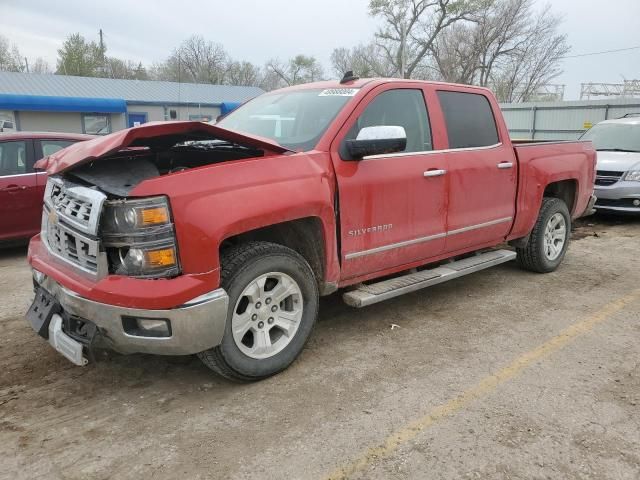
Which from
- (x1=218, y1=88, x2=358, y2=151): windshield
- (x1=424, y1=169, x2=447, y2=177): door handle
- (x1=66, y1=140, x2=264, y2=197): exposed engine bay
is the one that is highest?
(x1=218, y1=88, x2=358, y2=151): windshield

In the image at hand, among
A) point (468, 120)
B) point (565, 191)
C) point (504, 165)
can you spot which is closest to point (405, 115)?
point (468, 120)

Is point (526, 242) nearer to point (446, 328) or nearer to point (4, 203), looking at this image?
point (446, 328)

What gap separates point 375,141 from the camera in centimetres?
353

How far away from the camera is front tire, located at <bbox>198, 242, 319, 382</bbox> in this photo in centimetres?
311

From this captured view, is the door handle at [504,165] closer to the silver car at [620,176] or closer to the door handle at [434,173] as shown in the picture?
the door handle at [434,173]

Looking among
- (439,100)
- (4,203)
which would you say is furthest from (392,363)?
(4,203)

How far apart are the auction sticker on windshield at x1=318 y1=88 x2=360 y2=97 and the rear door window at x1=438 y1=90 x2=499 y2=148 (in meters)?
0.91

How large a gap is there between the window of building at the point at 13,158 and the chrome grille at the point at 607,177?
8758 millimetres

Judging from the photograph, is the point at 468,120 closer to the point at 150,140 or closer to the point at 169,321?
the point at 150,140

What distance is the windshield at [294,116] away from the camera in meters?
3.81

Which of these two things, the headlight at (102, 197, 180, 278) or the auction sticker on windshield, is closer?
the headlight at (102, 197, 180, 278)

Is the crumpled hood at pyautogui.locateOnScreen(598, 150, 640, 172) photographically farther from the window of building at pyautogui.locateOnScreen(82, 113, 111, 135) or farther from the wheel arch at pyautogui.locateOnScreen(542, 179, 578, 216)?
the window of building at pyautogui.locateOnScreen(82, 113, 111, 135)

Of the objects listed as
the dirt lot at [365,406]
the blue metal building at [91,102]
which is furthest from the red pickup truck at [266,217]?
the blue metal building at [91,102]

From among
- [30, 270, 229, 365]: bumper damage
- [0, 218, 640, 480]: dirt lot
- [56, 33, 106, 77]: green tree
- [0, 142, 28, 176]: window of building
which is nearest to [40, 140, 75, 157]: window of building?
Result: [0, 142, 28, 176]: window of building
